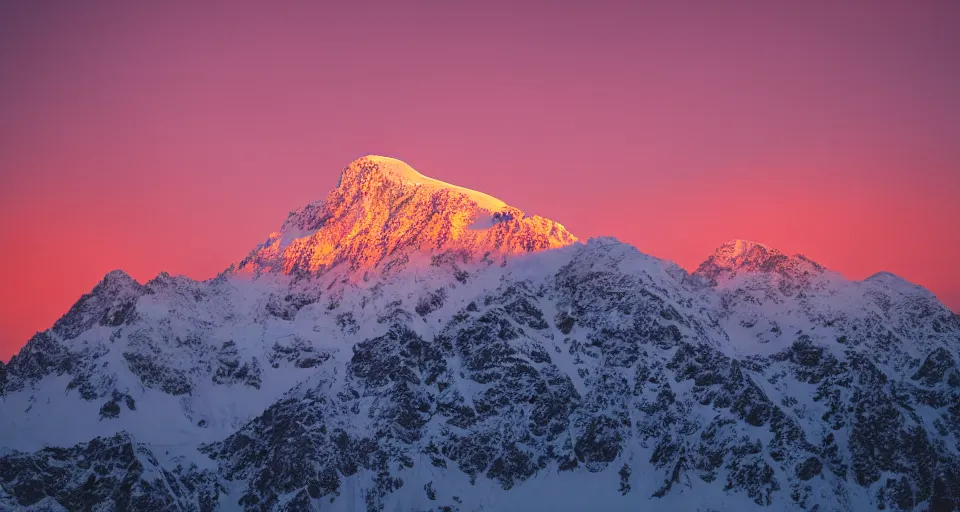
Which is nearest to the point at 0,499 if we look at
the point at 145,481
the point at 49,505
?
the point at 49,505

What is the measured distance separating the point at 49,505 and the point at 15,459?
486 inches

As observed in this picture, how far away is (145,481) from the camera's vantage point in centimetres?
19888

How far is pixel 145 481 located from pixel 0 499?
26147mm

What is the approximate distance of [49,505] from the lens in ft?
636

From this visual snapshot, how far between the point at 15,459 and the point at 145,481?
2581 cm

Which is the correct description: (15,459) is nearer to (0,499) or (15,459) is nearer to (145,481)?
(0,499)

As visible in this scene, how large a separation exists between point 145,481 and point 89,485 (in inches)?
428

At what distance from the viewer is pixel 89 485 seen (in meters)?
198

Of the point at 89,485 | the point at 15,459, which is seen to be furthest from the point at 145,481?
the point at 15,459

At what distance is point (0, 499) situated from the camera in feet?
620

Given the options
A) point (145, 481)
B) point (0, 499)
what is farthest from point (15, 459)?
point (145, 481)

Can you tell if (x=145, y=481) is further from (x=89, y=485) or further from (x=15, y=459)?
(x=15, y=459)

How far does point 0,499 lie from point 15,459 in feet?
34.4
